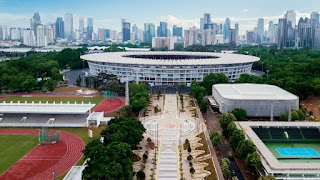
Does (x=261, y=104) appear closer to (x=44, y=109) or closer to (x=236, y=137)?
(x=236, y=137)

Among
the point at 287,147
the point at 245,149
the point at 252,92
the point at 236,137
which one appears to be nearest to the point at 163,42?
the point at 252,92

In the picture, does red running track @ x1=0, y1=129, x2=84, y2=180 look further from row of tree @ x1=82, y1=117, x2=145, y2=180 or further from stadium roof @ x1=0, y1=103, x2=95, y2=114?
stadium roof @ x1=0, y1=103, x2=95, y2=114

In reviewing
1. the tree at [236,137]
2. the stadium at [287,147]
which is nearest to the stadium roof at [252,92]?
the stadium at [287,147]

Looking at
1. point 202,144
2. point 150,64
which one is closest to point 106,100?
point 150,64

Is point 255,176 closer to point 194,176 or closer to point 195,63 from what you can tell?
point 194,176

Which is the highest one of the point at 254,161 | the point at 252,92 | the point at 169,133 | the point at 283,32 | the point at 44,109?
the point at 283,32
